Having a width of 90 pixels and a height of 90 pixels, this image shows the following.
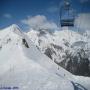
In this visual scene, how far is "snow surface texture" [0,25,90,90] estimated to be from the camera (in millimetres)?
44250

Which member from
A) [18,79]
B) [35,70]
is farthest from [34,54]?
[18,79]

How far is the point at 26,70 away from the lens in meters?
51.5

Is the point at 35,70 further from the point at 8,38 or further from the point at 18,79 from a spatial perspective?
the point at 8,38

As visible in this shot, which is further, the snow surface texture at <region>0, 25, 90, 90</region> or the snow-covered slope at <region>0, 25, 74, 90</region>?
the snow surface texture at <region>0, 25, 90, 90</region>

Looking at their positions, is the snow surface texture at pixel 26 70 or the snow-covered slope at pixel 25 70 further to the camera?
the snow surface texture at pixel 26 70

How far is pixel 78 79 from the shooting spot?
219ft

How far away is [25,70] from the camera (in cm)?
5138

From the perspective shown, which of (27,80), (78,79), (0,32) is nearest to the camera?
(27,80)

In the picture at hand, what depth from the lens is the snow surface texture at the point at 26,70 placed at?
4425cm

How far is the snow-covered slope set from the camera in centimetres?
4412

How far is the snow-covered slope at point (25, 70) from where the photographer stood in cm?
4412

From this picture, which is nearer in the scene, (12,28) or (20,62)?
(20,62)

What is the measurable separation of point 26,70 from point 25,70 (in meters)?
0.23

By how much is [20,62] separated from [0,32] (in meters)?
29.3
